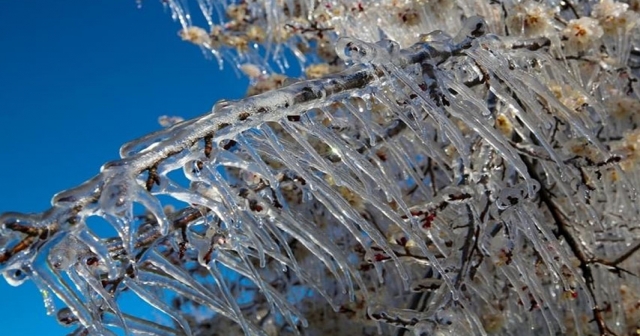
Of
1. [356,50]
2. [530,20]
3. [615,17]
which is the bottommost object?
[615,17]

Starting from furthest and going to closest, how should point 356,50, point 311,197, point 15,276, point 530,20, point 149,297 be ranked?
1. point 530,20
2. point 311,197
3. point 356,50
4. point 149,297
5. point 15,276

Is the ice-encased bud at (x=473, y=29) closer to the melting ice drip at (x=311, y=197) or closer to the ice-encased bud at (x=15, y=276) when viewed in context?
the melting ice drip at (x=311, y=197)

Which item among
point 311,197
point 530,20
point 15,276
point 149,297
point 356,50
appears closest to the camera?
point 15,276

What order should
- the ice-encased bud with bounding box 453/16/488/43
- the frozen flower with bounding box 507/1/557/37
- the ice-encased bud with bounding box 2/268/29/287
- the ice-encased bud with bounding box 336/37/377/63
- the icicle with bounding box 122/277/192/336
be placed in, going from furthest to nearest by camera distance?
the frozen flower with bounding box 507/1/557/37 < the ice-encased bud with bounding box 453/16/488/43 < the ice-encased bud with bounding box 336/37/377/63 < the icicle with bounding box 122/277/192/336 < the ice-encased bud with bounding box 2/268/29/287

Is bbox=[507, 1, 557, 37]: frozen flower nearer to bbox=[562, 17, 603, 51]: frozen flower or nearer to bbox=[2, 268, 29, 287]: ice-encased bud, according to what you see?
bbox=[562, 17, 603, 51]: frozen flower

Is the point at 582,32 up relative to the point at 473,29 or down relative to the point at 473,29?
down

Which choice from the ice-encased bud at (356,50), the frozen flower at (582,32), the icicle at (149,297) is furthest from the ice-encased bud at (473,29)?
the frozen flower at (582,32)

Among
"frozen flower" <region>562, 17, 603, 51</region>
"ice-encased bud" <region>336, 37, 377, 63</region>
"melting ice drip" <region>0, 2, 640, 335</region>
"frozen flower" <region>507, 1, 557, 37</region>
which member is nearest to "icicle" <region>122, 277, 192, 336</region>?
"melting ice drip" <region>0, 2, 640, 335</region>

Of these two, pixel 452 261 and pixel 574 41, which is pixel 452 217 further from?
pixel 574 41

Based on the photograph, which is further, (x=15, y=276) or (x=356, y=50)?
(x=356, y=50)

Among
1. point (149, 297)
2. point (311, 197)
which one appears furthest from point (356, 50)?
point (149, 297)

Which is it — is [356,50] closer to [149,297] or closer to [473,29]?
[473,29]

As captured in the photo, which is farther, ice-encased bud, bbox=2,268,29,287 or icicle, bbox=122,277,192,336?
icicle, bbox=122,277,192,336

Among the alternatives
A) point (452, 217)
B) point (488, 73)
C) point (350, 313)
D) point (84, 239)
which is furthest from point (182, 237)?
point (350, 313)
